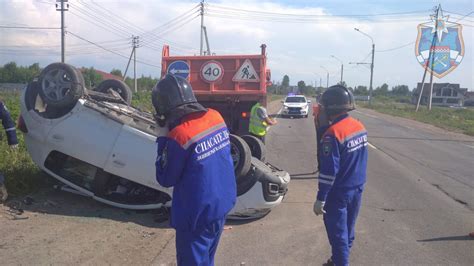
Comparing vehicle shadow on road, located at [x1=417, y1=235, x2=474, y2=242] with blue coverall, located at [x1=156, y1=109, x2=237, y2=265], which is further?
vehicle shadow on road, located at [x1=417, y1=235, x2=474, y2=242]

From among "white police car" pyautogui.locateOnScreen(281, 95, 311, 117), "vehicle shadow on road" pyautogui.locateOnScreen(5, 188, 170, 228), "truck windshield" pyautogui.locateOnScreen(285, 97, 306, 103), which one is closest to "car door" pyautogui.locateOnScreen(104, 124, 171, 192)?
"vehicle shadow on road" pyautogui.locateOnScreen(5, 188, 170, 228)

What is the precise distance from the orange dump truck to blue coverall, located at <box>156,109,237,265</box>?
27.1 ft

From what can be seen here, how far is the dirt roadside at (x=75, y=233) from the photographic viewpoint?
4605mm

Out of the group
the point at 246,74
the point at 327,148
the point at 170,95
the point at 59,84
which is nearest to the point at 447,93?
the point at 246,74

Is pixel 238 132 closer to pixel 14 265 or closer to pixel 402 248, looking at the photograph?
pixel 402 248

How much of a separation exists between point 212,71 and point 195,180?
8775 mm

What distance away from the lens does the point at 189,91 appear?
3.21m

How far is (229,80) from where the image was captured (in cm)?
1149

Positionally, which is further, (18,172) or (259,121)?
(259,121)

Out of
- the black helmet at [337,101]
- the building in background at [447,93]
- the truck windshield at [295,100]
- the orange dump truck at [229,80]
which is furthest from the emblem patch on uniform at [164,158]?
the building in background at [447,93]

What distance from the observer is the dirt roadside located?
461cm

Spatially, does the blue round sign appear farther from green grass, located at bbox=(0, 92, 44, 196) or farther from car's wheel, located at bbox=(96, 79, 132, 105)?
green grass, located at bbox=(0, 92, 44, 196)

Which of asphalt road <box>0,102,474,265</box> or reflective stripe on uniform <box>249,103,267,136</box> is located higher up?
reflective stripe on uniform <box>249,103,267,136</box>

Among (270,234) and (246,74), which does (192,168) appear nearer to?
(270,234)
